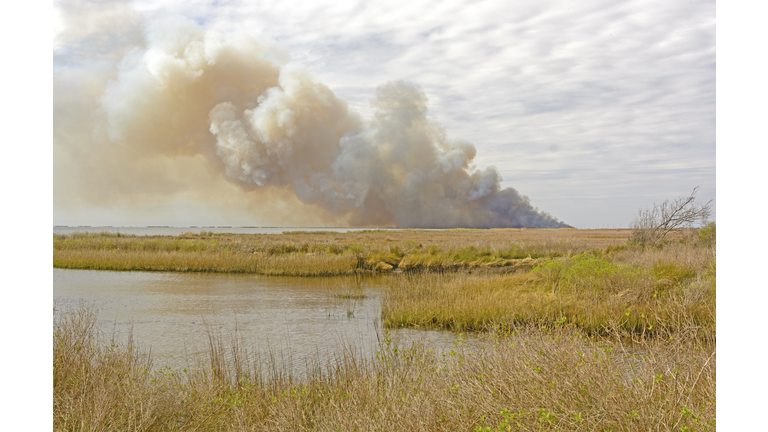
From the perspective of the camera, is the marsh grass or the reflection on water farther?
the marsh grass

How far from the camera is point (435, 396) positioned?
5621 millimetres

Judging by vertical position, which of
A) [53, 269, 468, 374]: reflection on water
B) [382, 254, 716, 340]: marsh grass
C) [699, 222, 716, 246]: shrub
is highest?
[699, 222, 716, 246]: shrub

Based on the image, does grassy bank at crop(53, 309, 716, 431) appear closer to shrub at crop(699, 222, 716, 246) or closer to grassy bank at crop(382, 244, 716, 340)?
grassy bank at crop(382, 244, 716, 340)

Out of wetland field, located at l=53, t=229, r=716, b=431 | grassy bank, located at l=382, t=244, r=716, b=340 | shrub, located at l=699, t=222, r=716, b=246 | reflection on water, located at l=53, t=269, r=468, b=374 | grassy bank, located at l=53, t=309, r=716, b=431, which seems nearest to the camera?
grassy bank, located at l=53, t=309, r=716, b=431

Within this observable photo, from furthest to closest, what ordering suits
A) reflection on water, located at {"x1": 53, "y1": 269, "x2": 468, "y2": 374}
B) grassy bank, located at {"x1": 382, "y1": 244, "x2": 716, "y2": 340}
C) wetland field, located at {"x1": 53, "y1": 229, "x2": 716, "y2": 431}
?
grassy bank, located at {"x1": 382, "y1": 244, "x2": 716, "y2": 340} < reflection on water, located at {"x1": 53, "y1": 269, "x2": 468, "y2": 374} < wetland field, located at {"x1": 53, "y1": 229, "x2": 716, "y2": 431}

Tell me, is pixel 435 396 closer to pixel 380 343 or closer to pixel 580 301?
pixel 380 343

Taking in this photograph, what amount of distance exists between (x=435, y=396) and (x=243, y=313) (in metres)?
11.5

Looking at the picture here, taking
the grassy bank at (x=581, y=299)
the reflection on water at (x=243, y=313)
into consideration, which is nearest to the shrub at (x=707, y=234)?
the grassy bank at (x=581, y=299)

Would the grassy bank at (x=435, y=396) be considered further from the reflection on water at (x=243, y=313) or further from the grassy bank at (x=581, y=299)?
the grassy bank at (x=581, y=299)

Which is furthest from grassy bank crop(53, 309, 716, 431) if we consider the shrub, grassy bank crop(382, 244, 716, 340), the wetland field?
the shrub

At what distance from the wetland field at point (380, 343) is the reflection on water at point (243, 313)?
0.34 ft

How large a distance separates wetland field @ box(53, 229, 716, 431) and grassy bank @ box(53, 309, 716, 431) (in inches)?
1.2

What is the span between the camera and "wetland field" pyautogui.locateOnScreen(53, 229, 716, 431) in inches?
199
